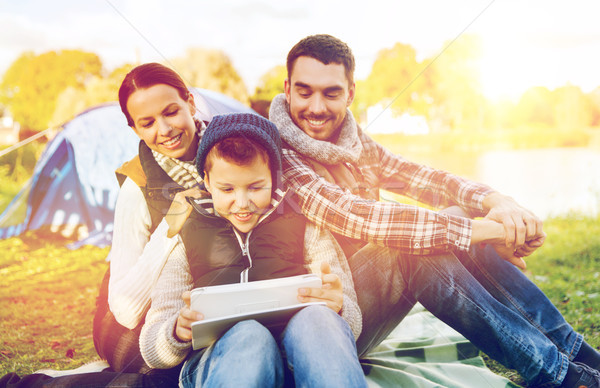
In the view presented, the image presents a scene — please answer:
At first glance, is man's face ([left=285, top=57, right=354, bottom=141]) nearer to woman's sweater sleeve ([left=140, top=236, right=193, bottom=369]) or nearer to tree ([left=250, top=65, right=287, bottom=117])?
woman's sweater sleeve ([left=140, top=236, right=193, bottom=369])

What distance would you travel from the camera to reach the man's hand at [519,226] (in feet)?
5.24

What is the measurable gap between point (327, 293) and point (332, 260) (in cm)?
21

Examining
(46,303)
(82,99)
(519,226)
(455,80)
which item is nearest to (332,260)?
(519,226)

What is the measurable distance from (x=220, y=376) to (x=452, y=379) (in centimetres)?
115

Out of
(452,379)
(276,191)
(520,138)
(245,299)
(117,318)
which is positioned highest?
(520,138)

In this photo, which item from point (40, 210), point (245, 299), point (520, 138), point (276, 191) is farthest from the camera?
point (520, 138)

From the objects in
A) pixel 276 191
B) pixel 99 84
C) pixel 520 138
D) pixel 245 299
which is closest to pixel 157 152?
pixel 276 191

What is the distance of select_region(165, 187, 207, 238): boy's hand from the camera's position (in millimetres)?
1513

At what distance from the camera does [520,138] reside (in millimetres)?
6367

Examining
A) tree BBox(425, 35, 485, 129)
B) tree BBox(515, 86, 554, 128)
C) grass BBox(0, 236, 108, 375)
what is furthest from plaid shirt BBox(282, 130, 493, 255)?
tree BBox(515, 86, 554, 128)

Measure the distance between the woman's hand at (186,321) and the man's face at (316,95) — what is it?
977mm

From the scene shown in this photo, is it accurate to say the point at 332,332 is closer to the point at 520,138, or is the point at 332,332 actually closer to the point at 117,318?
the point at 117,318

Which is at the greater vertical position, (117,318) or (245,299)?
(245,299)

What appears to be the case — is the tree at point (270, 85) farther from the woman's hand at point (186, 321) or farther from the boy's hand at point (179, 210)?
the woman's hand at point (186, 321)
